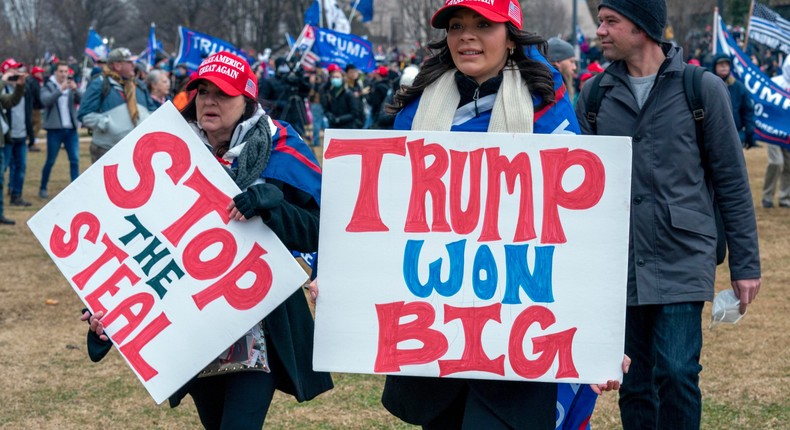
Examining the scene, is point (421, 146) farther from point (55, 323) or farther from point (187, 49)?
point (187, 49)

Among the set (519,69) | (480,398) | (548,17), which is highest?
(519,69)

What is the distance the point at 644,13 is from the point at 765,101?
8.23 m

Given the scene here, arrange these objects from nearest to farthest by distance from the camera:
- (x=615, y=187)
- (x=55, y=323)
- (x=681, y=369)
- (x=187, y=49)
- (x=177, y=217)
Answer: (x=615, y=187), (x=177, y=217), (x=681, y=369), (x=55, y=323), (x=187, y=49)

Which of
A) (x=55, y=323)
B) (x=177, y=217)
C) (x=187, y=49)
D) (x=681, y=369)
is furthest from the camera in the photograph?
(x=187, y=49)

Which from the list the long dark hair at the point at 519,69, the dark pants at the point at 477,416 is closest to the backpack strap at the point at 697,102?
the long dark hair at the point at 519,69

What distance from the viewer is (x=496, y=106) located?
3217 mm

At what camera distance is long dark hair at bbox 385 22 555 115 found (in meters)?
3.22

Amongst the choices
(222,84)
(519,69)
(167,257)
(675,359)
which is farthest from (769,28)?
(167,257)

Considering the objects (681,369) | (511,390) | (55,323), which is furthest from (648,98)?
(55,323)

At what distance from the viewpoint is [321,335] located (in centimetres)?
318

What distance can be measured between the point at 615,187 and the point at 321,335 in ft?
3.08

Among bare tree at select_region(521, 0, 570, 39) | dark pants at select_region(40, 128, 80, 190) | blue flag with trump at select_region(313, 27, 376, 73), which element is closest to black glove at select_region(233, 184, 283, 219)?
dark pants at select_region(40, 128, 80, 190)

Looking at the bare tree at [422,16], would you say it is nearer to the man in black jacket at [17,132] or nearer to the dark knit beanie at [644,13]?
the man in black jacket at [17,132]

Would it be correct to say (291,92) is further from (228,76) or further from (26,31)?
(26,31)
